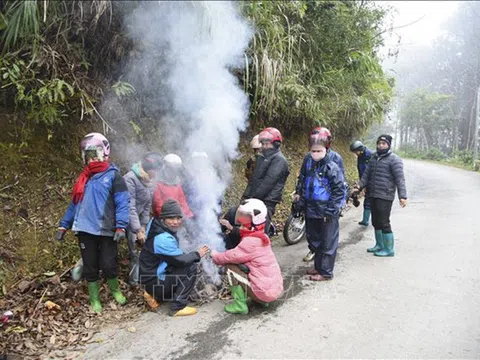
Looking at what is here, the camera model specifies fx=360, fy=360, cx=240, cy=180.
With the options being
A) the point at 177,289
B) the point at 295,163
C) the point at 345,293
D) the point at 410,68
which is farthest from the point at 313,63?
the point at 410,68

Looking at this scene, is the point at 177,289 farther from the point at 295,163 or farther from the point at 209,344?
the point at 295,163

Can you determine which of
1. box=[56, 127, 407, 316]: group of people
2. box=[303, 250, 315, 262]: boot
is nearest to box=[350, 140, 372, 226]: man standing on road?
box=[303, 250, 315, 262]: boot

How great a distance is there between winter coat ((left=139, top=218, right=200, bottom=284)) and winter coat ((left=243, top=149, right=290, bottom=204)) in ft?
4.96

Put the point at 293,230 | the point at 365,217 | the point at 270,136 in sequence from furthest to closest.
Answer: the point at 365,217
the point at 293,230
the point at 270,136

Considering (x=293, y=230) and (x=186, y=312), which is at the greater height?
(x=293, y=230)

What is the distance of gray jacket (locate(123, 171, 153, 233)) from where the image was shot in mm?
4201

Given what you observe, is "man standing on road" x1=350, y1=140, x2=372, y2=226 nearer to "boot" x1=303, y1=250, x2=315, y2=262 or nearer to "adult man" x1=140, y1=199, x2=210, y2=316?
"boot" x1=303, y1=250, x2=315, y2=262

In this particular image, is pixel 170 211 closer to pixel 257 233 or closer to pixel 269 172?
pixel 257 233

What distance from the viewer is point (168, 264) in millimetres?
3805

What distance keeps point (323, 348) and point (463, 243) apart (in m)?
4.17

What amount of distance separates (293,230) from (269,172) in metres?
1.74

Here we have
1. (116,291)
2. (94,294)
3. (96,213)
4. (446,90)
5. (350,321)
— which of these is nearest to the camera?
(350,321)

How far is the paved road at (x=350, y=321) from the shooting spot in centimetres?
312

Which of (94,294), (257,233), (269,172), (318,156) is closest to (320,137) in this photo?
(318,156)
